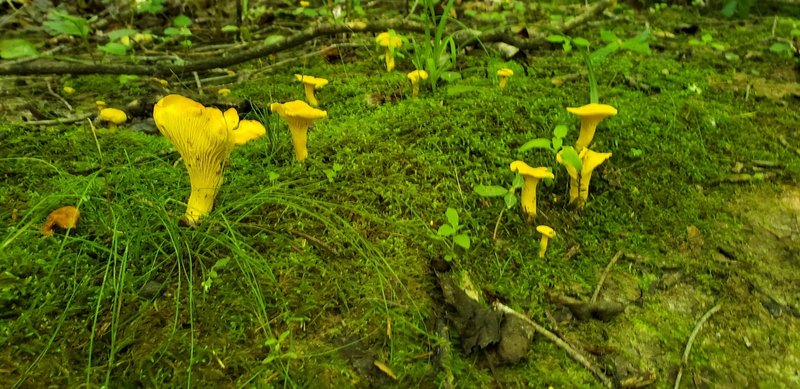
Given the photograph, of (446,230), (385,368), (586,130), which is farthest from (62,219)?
(586,130)

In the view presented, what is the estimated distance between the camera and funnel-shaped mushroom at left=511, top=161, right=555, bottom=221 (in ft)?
7.67

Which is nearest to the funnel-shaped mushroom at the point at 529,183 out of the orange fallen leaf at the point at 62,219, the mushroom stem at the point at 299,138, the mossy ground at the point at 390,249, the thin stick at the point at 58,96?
the mossy ground at the point at 390,249

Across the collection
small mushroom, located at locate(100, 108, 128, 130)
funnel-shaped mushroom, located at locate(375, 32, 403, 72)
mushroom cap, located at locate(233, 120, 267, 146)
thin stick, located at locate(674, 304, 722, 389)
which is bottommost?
thin stick, located at locate(674, 304, 722, 389)

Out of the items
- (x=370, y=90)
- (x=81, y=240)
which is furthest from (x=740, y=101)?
(x=81, y=240)

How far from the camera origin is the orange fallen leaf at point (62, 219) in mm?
2072

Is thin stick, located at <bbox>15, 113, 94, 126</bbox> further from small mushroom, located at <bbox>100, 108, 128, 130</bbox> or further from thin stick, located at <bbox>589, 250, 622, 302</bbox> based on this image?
thin stick, located at <bbox>589, 250, 622, 302</bbox>

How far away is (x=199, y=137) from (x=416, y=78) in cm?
179

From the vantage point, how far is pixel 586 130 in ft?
9.23

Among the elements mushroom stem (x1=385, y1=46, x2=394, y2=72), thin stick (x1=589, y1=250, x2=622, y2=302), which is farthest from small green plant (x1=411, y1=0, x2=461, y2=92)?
thin stick (x1=589, y1=250, x2=622, y2=302)

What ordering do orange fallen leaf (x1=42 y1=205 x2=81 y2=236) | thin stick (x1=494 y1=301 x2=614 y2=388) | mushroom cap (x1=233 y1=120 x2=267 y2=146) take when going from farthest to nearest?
mushroom cap (x1=233 y1=120 x2=267 y2=146) < orange fallen leaf (x1=42 y1=205 x2=81 y2=236) < thin stick (x1=494 y1=301 x2=614 y2=388)

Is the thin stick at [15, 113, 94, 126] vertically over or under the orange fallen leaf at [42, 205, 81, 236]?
over

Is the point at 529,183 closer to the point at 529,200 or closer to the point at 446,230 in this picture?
the point at 529,200

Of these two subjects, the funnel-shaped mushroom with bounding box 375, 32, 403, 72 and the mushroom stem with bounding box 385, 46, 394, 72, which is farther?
the mushroom stem with bounding box 385, 46, 394, 72

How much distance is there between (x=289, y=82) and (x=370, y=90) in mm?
827
